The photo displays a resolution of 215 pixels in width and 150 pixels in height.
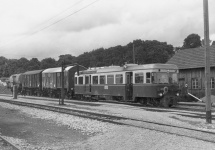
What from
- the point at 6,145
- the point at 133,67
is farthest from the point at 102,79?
the point at 6,145

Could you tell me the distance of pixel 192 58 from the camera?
110 ft

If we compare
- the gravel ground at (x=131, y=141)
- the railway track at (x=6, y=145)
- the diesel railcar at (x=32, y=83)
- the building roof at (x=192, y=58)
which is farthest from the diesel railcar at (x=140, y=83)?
the diesel railcar at (x=32, y=83)

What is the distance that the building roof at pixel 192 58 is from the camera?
102 feet

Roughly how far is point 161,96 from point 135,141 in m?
11.8

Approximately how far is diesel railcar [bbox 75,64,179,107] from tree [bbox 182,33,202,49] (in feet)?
234

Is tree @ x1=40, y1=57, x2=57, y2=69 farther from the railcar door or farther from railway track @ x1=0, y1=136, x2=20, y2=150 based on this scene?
railway track @ x1=0, y1=136, x2=20, y2=150

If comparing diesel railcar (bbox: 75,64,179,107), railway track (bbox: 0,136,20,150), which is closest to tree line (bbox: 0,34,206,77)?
diesel railcar (bbox: 75,64,179,107)

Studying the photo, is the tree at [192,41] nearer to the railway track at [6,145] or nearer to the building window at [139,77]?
the building window at [139,77]

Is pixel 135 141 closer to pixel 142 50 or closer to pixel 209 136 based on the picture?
pixel 209 136

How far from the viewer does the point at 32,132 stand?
10797 millimetres

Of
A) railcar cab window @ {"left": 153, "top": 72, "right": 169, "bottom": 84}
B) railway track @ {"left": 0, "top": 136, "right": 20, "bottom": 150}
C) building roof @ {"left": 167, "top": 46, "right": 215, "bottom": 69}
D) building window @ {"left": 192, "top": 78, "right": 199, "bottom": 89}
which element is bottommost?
railway track @ {"left": 0, "top": 136, "right": 20, "bottom": 150}

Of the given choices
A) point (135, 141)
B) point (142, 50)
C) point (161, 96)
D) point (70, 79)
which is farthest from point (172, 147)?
point (142, 50)

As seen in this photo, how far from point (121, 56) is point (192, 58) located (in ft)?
214

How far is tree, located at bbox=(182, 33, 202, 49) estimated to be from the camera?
296 feet
